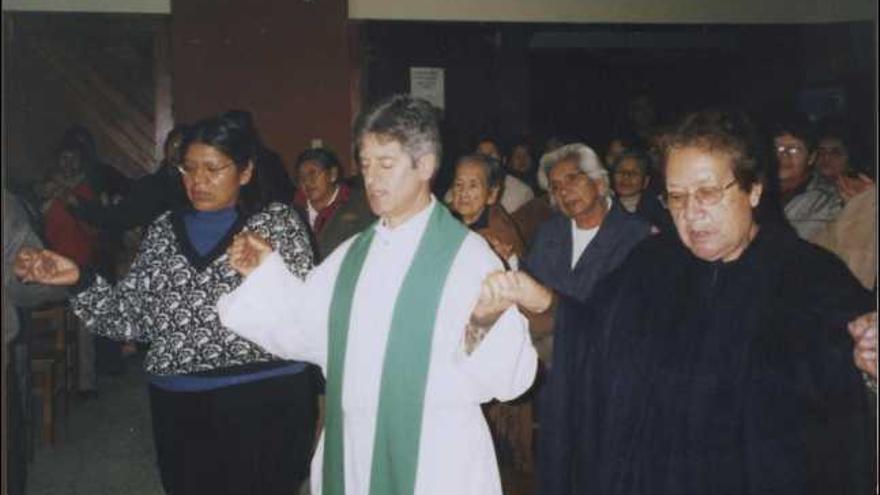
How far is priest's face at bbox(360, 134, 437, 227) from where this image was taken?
2.59 metres

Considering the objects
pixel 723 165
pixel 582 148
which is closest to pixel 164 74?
pixel 582 148

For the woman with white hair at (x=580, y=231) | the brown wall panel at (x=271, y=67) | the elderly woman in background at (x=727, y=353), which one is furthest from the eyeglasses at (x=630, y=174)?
the elderly woman in background at (x=727, y=353)

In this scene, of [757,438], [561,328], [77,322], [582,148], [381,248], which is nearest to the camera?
[757,438]

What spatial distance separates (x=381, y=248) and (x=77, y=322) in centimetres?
453

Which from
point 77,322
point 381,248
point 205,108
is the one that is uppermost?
point 205,108

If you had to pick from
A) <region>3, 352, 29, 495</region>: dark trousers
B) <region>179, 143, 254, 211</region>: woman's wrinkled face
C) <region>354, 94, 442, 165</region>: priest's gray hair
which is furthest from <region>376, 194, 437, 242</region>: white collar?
<region>3, 352, 29, 495</region>: dark trousers

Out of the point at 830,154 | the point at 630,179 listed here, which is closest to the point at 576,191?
the point at 830,154

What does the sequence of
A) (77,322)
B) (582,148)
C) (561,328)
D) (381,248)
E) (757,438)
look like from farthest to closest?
(77,322)
(582,148)
(381,248)
(561,328)
(757,438)

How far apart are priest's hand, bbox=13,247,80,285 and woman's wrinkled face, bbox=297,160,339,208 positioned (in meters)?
2.87

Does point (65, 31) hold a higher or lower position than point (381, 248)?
higher

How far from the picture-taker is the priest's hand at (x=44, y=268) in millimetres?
2820

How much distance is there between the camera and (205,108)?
7.62 m

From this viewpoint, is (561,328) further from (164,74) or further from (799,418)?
(164,74)

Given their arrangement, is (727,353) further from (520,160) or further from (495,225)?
(520,160)
